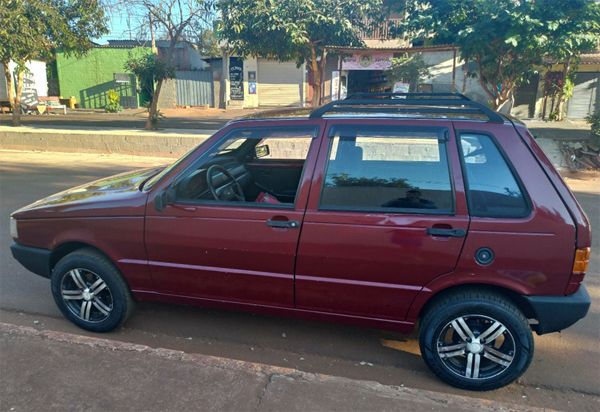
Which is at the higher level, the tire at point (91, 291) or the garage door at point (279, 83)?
the garage door at point (279, 83)

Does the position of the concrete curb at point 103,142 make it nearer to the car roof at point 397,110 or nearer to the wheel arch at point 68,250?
the wheel arch at point 68,250

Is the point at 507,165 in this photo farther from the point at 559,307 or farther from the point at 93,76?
the point at 93,76

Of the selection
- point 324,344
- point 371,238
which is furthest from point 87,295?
point 371,238

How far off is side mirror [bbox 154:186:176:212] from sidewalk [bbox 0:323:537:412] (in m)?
0.93

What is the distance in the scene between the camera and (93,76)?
29.9 metres

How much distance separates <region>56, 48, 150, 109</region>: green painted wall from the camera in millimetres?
29406

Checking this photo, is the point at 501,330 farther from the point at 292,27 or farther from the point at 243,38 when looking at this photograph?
the point at 243,38

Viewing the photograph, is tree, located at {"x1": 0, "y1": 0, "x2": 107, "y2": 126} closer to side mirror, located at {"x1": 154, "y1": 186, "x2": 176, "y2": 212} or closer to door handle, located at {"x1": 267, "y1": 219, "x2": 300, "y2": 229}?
side mirror, located at {"x1": 154, "y1": 186, "x2": 176, "y2": 212}

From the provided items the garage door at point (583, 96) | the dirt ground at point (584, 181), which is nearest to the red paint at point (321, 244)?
the dirt ground at point (584, 181)

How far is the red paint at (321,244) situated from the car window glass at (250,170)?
0.07m

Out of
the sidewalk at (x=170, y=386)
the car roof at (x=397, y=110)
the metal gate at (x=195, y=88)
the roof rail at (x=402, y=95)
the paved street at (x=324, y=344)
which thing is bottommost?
the paved street at (x=324, y=344)

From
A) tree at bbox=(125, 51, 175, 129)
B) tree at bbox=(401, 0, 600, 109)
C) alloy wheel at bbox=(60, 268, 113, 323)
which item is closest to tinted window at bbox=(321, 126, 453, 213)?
alloy wheel at bbox=(60, 268, 113, 323)

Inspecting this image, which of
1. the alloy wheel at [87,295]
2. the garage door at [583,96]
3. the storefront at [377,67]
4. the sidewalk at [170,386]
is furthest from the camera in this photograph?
the garage door at [583,96]

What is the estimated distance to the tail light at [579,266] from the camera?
269cm
